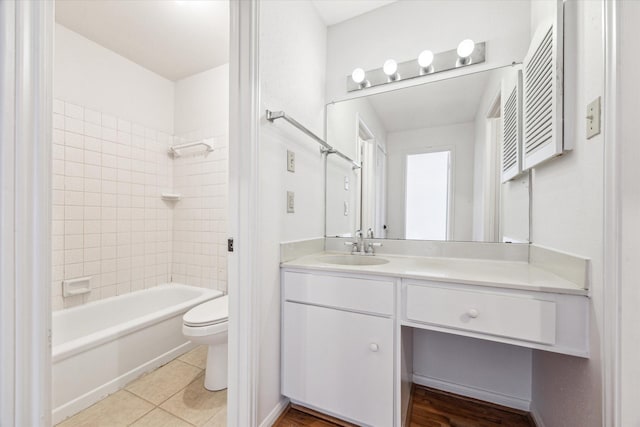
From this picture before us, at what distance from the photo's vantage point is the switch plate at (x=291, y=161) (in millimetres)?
1442

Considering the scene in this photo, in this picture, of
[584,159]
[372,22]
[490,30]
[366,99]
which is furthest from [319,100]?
[584,159]

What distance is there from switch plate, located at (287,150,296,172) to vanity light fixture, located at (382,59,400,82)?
0.86 m

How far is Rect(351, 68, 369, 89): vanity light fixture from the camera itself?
1.79 metres

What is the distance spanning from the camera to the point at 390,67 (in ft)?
5.57

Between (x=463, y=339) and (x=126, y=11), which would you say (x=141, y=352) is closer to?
(x=463, y=339)

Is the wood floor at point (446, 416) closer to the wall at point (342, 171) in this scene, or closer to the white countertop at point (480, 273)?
the white countertop at point (480, 273)

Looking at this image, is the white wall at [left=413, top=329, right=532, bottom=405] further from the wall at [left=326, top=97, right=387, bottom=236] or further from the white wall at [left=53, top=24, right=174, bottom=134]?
the white wall at [left=53, top=24, right=174, bottom=134]

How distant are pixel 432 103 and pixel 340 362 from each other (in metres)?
1.60

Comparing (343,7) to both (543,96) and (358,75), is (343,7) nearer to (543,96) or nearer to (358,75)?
(358,75)

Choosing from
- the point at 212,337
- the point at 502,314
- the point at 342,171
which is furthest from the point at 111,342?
the point at 502,314

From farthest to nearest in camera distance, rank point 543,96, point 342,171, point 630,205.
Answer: point 342,171
point 543,96
point 630,205

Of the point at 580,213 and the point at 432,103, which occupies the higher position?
the point at 432,103

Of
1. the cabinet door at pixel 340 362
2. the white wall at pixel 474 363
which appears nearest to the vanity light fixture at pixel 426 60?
the cabinet door at pixel 340 362

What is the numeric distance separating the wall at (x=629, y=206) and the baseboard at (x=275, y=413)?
130cm
